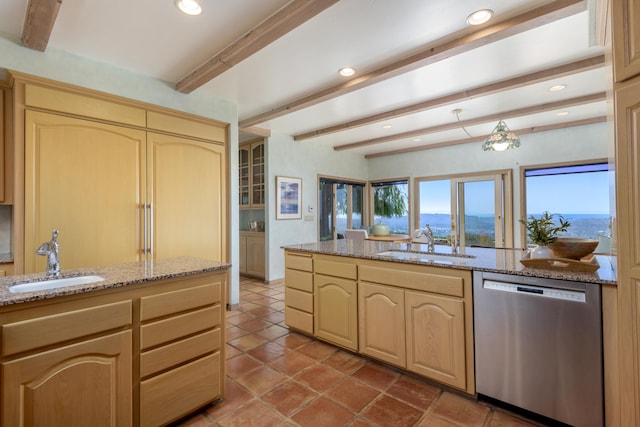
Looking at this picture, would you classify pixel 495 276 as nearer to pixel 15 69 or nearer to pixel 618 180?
pixel 618 180

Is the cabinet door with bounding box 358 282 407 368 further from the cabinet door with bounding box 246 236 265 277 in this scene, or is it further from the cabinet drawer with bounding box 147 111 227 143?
the cabinet door with bounding box 246 236 265 277

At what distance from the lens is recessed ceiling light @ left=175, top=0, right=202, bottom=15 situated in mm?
1948

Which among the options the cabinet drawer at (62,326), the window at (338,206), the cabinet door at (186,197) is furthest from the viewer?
the window at (338,206)

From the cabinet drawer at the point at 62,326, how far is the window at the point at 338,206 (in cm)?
475

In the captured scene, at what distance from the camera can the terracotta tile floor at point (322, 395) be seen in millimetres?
1767

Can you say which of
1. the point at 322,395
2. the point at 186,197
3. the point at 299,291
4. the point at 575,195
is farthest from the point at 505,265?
the point at 575,195

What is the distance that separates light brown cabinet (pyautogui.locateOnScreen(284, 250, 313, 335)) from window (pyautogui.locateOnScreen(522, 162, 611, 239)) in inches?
177

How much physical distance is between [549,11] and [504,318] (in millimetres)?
2019

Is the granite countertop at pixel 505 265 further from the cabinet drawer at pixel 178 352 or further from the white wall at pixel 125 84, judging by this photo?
the white wall at pixel 125 84

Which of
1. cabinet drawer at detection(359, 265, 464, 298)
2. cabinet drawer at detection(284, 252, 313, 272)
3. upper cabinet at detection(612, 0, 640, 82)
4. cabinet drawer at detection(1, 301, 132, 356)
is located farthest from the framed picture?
upper cabinet at detection(612, 0, 640, 82)

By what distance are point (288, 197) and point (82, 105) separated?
3231 millimetres

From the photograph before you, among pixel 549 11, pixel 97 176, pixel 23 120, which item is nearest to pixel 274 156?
pixel 97 176

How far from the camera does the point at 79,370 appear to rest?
53.5 inches

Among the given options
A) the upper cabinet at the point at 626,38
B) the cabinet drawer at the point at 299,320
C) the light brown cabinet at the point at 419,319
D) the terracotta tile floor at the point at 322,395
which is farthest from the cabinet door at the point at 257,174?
the upper cabinet at the point at 626,38
